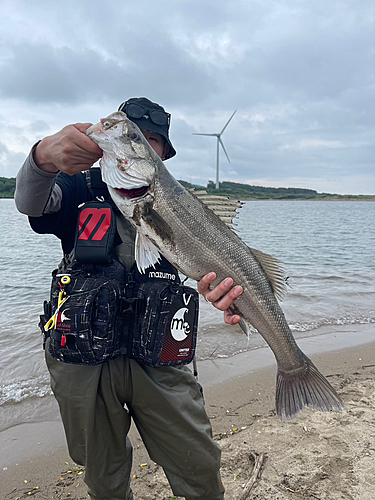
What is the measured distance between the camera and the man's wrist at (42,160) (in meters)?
2.42

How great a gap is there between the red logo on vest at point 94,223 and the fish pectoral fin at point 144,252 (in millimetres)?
293

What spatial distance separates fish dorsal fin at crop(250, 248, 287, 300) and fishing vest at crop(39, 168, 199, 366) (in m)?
0.64

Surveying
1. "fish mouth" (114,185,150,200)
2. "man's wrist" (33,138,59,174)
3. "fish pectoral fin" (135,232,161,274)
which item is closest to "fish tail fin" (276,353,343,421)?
"fish pectoral fin" (135,232,161,274)

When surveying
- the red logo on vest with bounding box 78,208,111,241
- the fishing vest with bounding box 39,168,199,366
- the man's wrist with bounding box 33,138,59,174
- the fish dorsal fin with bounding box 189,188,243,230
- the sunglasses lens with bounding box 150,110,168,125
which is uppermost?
the sunglasses lens with bounding box 150,110,168,125

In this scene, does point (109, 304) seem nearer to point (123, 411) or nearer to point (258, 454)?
point (123, 411)

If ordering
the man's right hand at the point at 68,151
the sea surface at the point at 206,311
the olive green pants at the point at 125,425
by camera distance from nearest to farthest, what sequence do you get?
the man's right hand at the point at 68,151, the olive green pants at the point at 125,425, the sea surface at the point at 206,311

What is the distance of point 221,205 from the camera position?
2.89m

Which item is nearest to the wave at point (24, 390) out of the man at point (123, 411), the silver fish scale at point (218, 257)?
the man at point (123, 411)

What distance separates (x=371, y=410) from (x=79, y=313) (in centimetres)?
383

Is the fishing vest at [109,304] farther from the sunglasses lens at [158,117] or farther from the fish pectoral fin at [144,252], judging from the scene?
the sunglasses lens at [158,117]

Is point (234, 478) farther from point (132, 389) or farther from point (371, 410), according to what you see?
point (371, 410)

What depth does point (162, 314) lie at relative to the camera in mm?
2838

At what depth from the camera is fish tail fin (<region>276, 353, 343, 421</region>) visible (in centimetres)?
293

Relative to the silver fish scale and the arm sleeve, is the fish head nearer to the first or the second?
the silver fish scale
